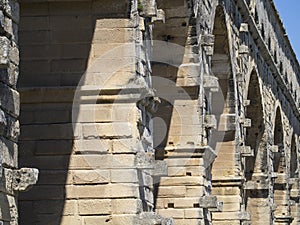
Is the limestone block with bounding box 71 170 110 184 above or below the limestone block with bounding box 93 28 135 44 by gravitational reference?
below

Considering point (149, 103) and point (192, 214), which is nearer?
point (149, 103)

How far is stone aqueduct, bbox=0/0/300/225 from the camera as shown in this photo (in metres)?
10.7

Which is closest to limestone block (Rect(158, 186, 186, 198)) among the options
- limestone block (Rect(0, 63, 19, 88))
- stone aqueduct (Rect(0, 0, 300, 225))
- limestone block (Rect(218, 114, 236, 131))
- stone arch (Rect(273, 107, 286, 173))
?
stone aqueduct (Rect(0, 0, 300, 225))

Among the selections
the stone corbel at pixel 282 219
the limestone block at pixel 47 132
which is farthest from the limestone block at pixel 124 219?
the stone corbel at pixel 282 219

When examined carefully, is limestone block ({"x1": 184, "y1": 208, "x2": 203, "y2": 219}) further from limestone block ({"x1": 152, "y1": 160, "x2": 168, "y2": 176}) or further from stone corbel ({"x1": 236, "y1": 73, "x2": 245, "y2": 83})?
stone corbel ({"x1": 236, "y1": 73, "x2": 245, "y2": 83})

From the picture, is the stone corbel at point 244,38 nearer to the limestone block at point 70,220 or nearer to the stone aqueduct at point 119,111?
the stone aqueduct at point 119,111

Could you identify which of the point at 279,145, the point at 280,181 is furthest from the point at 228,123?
the point at 279,145

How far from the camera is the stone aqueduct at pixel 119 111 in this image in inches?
420

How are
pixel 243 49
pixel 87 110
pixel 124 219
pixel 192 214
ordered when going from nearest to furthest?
pixel 124 219 → pixel 87 110 → pixel 192 214 → pixel 243 49

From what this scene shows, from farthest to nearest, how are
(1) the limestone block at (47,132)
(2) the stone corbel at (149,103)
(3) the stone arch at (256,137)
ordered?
(3) the stone arch at (256,137) < (1) the limestone block at (47,132) < (2) the stone corbel at (149,103)

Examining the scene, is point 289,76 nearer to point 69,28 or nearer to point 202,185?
point 202,185

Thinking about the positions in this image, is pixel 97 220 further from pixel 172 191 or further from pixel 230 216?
pixel 230 216

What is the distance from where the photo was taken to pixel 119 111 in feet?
35.4

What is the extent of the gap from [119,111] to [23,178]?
3193mm
